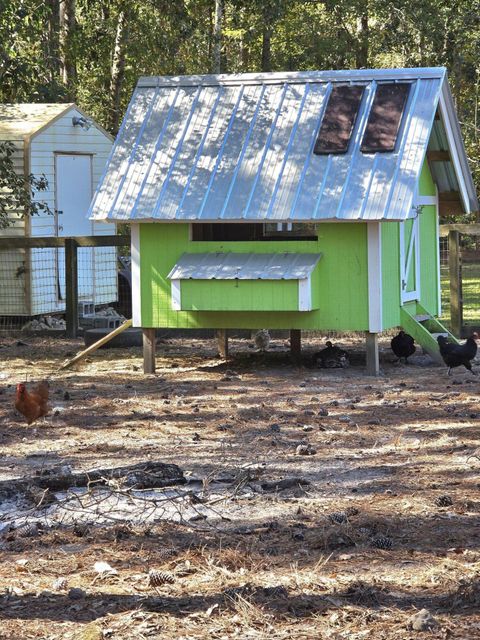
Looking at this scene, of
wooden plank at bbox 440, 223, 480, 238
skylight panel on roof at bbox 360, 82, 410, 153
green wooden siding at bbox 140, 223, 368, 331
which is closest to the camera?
green wooden siding at bbox 140, 223, 368, 331

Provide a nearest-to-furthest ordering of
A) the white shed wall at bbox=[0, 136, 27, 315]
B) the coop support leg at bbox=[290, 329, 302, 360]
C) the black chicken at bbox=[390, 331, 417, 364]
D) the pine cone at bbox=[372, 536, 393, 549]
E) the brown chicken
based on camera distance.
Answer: the pine cone at bbox=[372, 536, 393, 549] < the brown chicken < the black chicken at bbox=[390, 331, 417, 364] < the coop support leg at bbox=[290, 329, 302, 360] < the white shed wall at bbox=[0, 136, 27, 315]

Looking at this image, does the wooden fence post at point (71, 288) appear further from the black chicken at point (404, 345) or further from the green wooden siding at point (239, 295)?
the black chicken at point (404, 345)

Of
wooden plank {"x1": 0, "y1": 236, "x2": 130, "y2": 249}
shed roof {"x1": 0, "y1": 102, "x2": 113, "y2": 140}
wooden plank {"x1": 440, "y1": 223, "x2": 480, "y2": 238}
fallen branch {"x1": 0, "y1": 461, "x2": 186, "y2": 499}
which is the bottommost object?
fallen branch {"x1": 0, "y1": 461, "x2": 186, "y2": 499}

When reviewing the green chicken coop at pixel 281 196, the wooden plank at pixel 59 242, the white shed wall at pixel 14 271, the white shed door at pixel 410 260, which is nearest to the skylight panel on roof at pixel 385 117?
the green chicken coop at pixel 281 196

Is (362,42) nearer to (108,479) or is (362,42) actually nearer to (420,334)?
(420,334)

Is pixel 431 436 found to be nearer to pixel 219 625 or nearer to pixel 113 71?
pixel 219 625

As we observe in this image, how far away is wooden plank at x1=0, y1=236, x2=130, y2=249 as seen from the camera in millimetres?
16891

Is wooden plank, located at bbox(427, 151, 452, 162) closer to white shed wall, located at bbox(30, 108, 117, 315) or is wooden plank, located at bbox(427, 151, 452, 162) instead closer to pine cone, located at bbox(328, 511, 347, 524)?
white shed wall, located at bbox(30, 108, 117, 315)

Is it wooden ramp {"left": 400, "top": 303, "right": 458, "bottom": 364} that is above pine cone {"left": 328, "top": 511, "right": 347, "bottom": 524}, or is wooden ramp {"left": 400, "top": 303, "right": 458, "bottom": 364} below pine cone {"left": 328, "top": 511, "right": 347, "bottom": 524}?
above

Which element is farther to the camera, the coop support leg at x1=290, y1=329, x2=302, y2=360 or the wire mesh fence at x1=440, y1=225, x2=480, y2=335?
the wire mesh fence at x1=440, y1=225, x2=480, y2=335

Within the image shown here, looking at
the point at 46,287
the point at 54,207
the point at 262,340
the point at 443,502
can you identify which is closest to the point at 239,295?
the point at 262,340

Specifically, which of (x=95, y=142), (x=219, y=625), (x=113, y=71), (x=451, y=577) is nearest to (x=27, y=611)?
(x=219, y=625)

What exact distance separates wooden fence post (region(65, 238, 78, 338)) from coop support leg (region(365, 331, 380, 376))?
5880 mm

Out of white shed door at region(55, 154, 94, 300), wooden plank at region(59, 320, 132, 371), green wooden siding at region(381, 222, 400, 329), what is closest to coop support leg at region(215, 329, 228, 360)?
wooden plank at region(59, 320, 132, 371)
